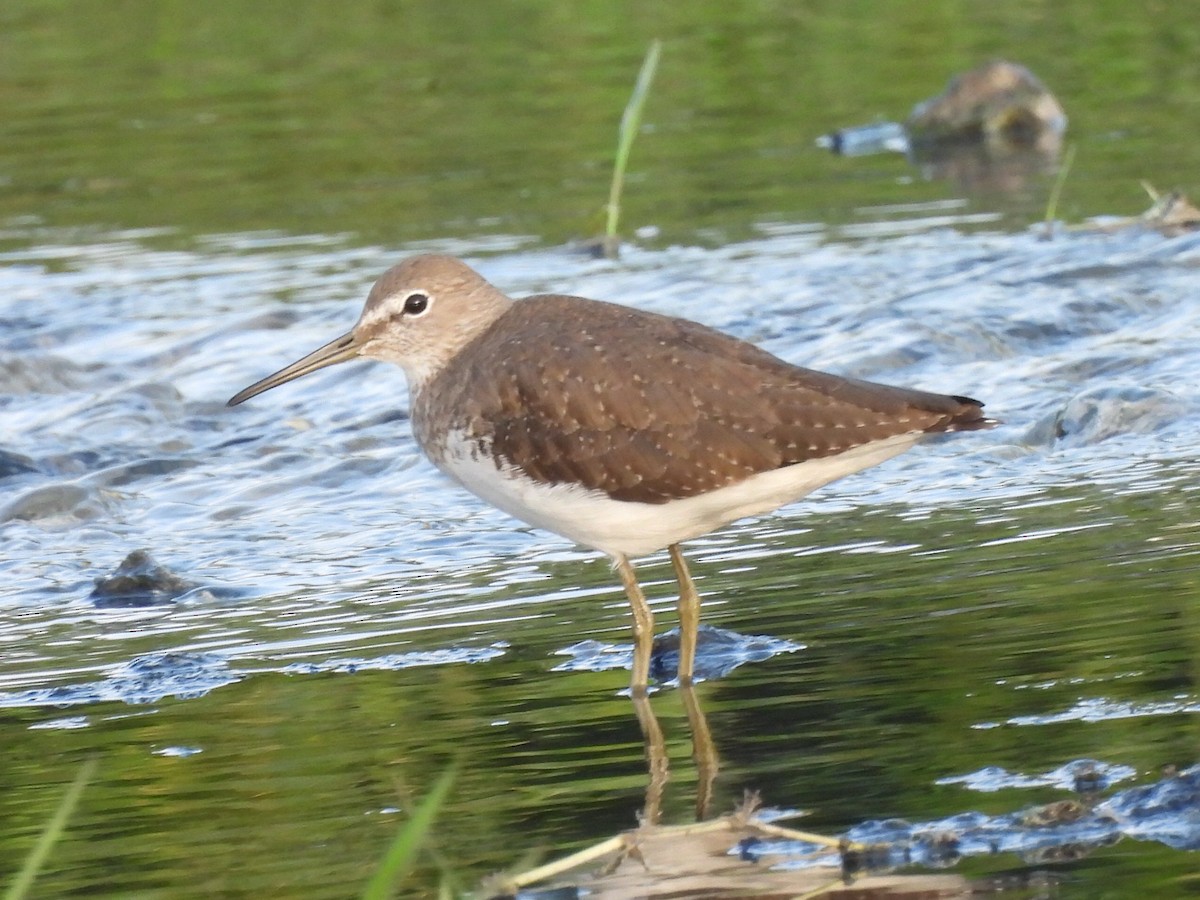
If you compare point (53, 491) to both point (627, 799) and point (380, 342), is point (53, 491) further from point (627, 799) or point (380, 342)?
point (627, 799)

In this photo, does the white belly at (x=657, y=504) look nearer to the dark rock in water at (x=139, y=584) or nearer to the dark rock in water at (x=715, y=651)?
the dark rock in water at (x=715, y=651)

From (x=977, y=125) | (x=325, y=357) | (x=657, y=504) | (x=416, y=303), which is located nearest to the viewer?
(x=657, y=504)

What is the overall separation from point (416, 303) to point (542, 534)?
3.93 feet

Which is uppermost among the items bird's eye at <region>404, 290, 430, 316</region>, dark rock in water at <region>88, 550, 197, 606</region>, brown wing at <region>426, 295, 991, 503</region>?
bird's eye at <region>404, 290, 430, 316</region>

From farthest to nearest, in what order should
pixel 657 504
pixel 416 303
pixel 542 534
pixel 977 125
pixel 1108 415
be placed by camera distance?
pixel 977 125 → pixel 1108 415 → pixel 542 534 → pixel 416 303 → pixel 657 504

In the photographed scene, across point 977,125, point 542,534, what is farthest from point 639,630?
point 977,125

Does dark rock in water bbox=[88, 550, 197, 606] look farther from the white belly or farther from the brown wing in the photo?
the white belly

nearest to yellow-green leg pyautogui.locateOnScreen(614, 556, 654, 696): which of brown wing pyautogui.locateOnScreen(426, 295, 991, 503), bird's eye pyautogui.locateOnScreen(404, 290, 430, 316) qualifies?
brown wing pyautogui.locateOnScreen(426, 295, 991, 503)

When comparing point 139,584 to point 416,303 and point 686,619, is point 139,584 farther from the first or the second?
point 686,619

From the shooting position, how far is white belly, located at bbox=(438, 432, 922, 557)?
20.8 feet

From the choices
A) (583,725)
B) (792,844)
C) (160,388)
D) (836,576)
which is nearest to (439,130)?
(160,388)

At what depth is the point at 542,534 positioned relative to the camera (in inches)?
318

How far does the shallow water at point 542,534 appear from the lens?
202 inches

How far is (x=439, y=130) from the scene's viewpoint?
16688 mm
